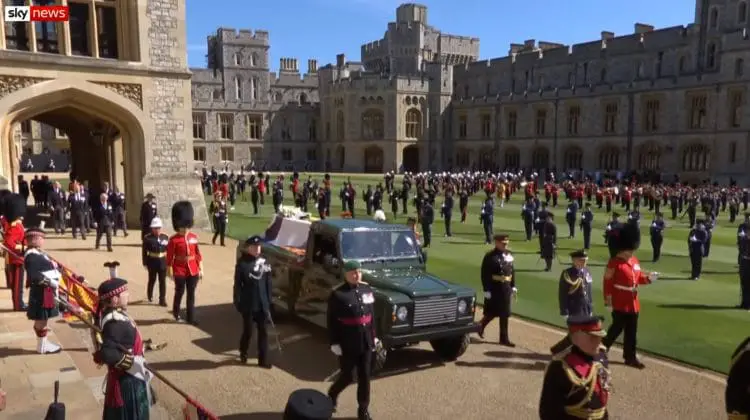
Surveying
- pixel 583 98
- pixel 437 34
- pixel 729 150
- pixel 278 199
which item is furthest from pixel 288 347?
pixel 437 34

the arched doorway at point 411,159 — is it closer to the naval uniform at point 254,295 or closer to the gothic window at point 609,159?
the gothic window at point 609,159

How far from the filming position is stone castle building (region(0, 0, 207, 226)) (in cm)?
1647

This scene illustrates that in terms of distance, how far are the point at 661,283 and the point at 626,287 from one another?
6164mm

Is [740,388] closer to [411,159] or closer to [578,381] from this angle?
[578,381]

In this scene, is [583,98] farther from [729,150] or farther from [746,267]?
[746,267]

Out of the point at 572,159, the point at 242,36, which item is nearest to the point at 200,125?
the point at 242,36

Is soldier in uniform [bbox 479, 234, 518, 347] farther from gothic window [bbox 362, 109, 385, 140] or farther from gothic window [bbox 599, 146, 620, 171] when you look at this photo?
gothic window [bbox 362, 109, 385, 140]

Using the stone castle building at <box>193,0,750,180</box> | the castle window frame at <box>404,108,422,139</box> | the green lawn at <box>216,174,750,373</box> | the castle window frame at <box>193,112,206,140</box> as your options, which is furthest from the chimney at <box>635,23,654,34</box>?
the castle window frame at <box>193,112,206,140</box>

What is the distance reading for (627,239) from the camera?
7266 mm

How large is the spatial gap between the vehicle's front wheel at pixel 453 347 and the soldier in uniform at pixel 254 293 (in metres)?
2.36

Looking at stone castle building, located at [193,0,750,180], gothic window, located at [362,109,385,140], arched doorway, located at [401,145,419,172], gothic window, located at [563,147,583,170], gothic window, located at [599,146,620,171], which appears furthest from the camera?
arched doorway, located at [401,145,419,172]

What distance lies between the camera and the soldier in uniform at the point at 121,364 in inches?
168

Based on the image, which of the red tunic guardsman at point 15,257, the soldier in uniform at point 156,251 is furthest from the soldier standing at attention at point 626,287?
the red tunic guardsman at point 15,257

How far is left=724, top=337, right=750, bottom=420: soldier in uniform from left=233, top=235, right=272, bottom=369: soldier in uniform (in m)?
5.12
